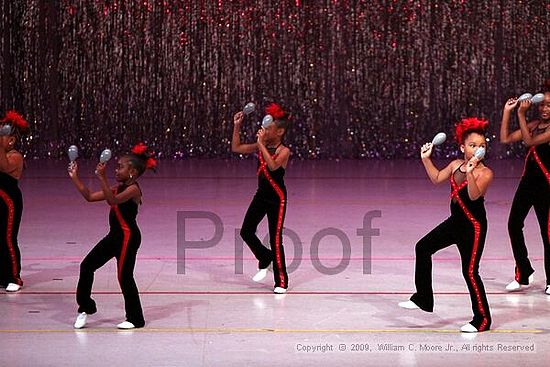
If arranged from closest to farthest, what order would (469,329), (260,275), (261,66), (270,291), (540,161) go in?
(469,329)
(540,161)
(270,291)
(260,275)
(261,66)

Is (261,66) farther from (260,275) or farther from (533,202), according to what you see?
(533,202)

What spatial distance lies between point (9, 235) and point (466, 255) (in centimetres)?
333

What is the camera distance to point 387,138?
684 inches

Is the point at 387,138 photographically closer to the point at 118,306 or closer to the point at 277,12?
the point at 277,12

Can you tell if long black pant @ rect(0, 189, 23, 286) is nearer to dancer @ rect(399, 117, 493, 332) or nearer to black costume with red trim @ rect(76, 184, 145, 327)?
black costume with red trim @ rect(76, 184, 145, 327)

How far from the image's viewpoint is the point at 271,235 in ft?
28.2

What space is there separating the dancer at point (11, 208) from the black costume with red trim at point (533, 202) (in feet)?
11.8

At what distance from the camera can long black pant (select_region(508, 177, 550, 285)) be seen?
8.54m

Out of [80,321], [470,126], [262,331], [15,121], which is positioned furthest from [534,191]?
[15,121]

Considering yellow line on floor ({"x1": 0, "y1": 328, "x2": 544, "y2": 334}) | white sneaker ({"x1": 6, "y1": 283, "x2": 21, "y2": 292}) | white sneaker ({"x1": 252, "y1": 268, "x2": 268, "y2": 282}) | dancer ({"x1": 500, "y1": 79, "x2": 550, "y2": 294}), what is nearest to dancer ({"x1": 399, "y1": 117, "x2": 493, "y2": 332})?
yellow line on floor ({"x1": 0, "y1": 328, "x2": 544, "y2": 334})

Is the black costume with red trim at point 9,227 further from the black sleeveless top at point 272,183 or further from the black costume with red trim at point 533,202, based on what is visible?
the black costume with red trim at point 533,202

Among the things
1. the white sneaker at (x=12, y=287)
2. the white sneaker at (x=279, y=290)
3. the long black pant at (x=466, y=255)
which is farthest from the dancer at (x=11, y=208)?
the long black pant at (x=466, y=255)

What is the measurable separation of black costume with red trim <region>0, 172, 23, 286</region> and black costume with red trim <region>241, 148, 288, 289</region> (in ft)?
5.50

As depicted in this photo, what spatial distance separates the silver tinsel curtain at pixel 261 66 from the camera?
16953 millimetres
